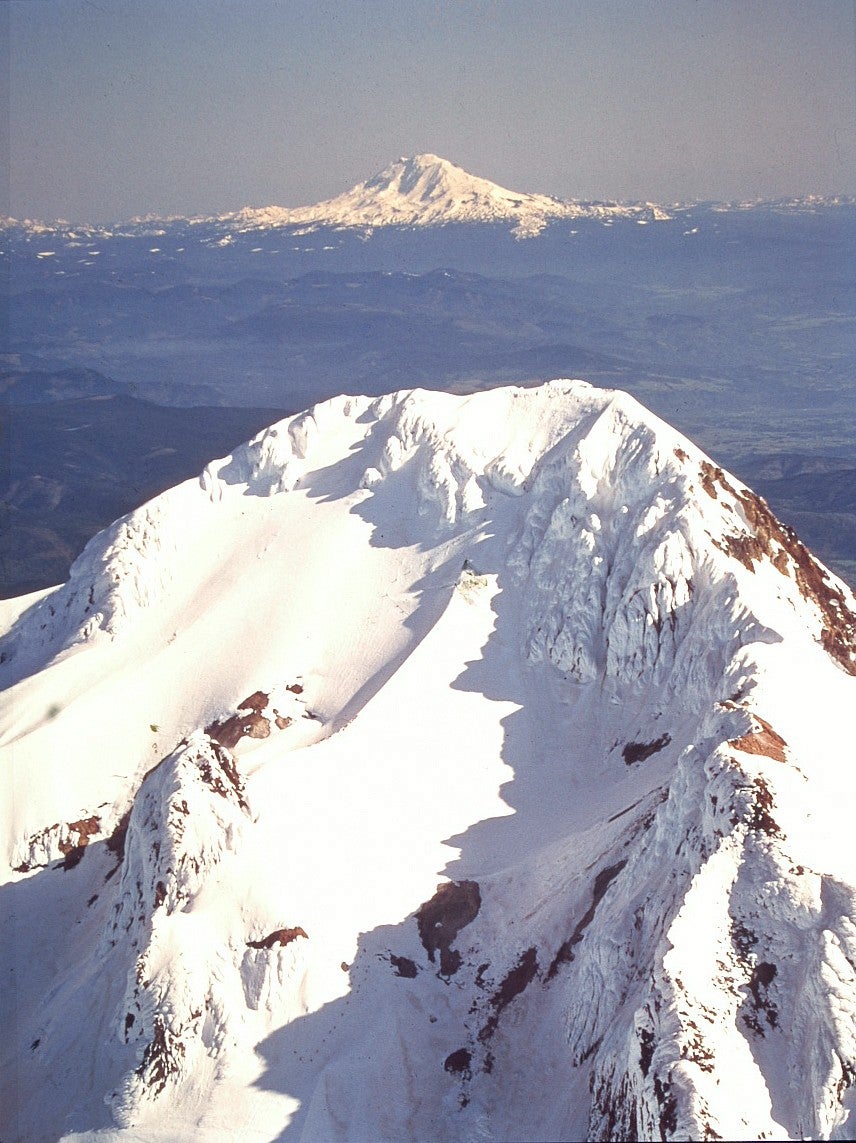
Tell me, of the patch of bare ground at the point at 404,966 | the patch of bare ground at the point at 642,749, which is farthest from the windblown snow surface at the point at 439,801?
the patch of bare ground at the point at 642,749

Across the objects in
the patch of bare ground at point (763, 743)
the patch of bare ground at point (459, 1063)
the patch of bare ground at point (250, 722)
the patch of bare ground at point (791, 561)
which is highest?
the patch of bare ground at point (763, 743)

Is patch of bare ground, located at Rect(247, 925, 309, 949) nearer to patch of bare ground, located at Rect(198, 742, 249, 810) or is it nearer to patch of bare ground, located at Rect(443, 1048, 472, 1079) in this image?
patch of bare ground, located at Rect(198, 742, 249, 810)

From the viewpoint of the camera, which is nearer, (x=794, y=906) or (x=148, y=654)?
(x=794, y=906)

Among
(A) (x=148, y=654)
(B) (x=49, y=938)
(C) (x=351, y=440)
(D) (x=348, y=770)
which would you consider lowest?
(B) (x=49, y=938)

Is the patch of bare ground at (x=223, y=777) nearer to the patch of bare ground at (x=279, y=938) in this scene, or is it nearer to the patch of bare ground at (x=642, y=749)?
the patch of bare ground at (x=279, y=938)

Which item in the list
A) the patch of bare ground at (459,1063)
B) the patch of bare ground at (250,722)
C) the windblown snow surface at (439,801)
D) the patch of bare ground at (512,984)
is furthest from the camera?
the patch of bare ground at (250,722)

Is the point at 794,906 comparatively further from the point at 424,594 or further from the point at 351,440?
the point at 351,440

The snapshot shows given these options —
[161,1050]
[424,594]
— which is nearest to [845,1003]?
[161,1050]
